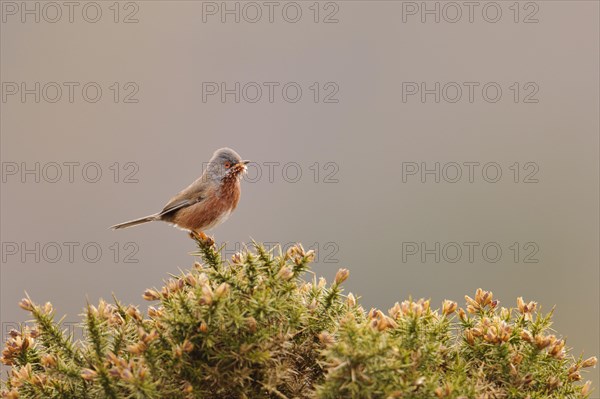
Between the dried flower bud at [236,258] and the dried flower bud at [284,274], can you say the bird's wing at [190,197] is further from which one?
the dried flower bud at [284,274]

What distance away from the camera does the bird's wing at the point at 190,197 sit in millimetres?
7031

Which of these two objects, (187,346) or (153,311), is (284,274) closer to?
(187,346)

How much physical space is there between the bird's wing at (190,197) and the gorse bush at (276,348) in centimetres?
385

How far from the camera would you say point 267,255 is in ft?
Result: 9.66

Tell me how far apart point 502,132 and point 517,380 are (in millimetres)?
45027

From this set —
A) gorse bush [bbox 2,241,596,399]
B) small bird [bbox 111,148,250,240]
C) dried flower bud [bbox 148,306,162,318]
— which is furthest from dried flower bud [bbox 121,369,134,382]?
small bird [bbox 111,148,250,240]

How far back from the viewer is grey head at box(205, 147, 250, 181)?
6922mm

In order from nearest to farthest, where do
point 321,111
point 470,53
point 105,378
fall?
1. point 105,378
2. point 321,111
3. point 470,53

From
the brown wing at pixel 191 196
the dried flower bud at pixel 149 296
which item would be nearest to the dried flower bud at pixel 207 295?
the dried flower bud at pixel 149 296

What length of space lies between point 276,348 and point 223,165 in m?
4.38

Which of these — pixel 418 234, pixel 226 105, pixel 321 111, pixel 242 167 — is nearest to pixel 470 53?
pixel 321 111

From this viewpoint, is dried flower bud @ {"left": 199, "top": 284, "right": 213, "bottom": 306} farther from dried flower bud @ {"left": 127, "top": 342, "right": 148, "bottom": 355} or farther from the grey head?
the grey head

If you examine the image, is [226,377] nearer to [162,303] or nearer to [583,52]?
[162,303]

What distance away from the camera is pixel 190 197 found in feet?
23.3
